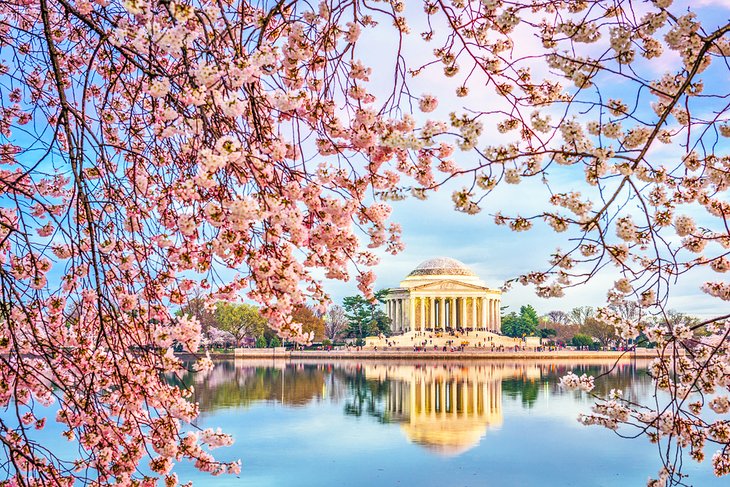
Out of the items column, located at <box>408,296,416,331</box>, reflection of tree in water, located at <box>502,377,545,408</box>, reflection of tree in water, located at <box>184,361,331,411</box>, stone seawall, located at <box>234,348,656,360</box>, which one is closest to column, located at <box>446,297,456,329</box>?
column, located at <box>408,296,416,331</box>

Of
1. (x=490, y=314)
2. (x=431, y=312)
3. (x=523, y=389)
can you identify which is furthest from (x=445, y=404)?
(x=490, y=314)

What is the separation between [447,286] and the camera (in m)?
88.4

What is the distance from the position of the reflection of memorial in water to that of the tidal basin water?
6cm

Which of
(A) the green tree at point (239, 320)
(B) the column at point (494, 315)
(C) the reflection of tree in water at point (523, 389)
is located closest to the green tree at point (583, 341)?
(B) the column at point (494, 315)

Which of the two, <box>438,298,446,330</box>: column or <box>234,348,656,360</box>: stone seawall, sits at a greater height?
<box>438,298,446,330</box>: column

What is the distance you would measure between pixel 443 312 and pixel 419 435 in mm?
68480

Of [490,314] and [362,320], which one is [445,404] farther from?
[490,314]

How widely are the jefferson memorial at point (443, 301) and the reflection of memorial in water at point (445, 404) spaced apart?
40.7m

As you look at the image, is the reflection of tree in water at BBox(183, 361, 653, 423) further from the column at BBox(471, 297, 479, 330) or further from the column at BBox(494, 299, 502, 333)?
the column at BBox(494, 299, 502, 333)

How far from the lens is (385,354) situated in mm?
61188

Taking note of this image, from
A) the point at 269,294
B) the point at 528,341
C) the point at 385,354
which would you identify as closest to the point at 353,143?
the point at 269,294

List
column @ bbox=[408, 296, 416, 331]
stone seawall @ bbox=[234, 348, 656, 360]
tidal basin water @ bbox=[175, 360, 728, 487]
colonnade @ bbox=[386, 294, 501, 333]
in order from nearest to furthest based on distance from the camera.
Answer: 1. tidal basin water @ bbox=[175, 360, 728, 487]
2. stone seawall @ bbox=[234, 348, 656, 360]
3. column @ bbox=[408, 296, 416, 331]
4. colonnade @ bbox=[386, 294, 501, 333]

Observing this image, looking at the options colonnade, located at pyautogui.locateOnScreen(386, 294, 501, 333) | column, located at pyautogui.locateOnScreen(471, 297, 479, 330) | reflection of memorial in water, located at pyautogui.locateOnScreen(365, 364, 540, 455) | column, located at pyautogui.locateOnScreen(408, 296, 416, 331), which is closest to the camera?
reflection of memorial in water, located at pyautogui.locateOnScreen(365, 364, 540, 455)

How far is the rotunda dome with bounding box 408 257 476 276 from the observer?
92188 mm
